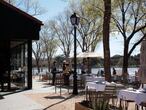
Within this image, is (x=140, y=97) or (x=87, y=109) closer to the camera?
(x=87, y=109)

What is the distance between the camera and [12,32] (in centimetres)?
2762

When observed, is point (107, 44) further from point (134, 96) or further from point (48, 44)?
point (48, 44)

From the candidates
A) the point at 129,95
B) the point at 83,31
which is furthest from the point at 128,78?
the point at 83,31

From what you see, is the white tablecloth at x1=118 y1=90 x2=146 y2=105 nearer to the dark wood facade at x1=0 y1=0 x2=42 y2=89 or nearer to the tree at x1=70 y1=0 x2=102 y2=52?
the dark wood facade at x1=0 y1=0 x2=42 y2=89

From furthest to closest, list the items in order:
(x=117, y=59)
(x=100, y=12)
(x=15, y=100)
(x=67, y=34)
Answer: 1. (x=67, y=34)
2. (x=117, y=59)
3. (x=100, y=12)
4. (x=15, y=100)

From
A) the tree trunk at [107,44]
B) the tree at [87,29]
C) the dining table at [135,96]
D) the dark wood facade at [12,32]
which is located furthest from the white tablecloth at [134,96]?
the tree at [87,29]

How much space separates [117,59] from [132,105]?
48.1 meters

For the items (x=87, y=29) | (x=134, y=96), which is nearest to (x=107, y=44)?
(x=134, y=96)

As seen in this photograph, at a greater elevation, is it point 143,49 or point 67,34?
point 67,34

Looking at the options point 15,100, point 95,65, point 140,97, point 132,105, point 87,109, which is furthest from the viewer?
point 95,65

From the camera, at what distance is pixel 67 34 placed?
237ft

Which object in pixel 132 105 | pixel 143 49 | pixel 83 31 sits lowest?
pixel 132 105

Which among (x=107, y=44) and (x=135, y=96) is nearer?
(x=135, y=96)

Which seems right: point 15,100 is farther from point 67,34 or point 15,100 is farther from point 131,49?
point 67,34
